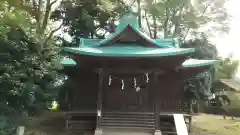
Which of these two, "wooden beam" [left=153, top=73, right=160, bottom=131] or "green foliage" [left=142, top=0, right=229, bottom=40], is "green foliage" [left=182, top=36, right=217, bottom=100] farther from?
"wooden beam" [left=153, top=73, right=160, bottom=131]

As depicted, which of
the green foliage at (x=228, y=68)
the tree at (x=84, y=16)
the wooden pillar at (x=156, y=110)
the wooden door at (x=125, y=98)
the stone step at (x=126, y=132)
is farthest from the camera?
the green foliage at (x=228, y=68)

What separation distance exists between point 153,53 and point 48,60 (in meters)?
5.45

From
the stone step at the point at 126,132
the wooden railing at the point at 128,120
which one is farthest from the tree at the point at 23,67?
the stone step at the point at 126,132

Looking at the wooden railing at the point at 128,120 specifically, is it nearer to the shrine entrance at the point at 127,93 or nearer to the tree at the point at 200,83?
the shrine entrance at the point at 127,93

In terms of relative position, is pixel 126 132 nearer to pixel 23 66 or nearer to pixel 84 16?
pixel 23 66

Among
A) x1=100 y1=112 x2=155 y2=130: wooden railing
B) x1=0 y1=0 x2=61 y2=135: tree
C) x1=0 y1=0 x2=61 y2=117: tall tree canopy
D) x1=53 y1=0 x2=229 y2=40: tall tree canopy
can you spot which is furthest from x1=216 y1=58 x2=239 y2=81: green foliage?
x1=0 y1=0 x2=61 y2=135: tree

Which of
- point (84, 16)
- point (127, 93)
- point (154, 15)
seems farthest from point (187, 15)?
point (127, 93)

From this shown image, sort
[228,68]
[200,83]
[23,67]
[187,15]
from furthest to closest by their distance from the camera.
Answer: [228,68] → [187,15] → [200,83] → [23,67]

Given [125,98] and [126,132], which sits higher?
[125,98]

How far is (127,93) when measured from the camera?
53.9 ft

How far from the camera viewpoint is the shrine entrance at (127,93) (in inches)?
640

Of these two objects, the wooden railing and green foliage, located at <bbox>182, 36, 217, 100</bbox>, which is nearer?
the wooden railing

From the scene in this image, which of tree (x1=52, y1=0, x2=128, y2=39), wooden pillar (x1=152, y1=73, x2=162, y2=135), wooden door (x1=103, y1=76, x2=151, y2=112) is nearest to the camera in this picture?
wooden pillar (x1=152, y1=73, x2=162, y2=135)

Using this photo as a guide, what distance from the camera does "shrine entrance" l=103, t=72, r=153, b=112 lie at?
16.3 metres
